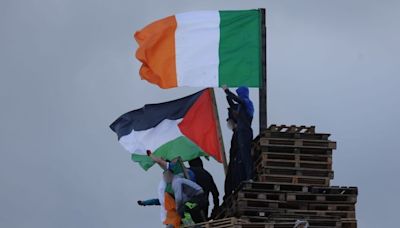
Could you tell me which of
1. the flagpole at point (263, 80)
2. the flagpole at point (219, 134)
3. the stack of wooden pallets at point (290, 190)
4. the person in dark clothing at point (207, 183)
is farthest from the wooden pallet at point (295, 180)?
the flagpole at point (219, 134)

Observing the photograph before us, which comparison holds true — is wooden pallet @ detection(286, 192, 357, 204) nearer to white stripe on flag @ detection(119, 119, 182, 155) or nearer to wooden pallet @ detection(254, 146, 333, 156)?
wooden pallet @ detection(254, 146, 333, 156)

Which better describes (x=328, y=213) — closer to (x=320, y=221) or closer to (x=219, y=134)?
(x=320, y=221)

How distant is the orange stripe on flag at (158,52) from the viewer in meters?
41.8

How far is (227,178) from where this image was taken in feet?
134

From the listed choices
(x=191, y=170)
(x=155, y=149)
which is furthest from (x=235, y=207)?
(x=155, y=149)

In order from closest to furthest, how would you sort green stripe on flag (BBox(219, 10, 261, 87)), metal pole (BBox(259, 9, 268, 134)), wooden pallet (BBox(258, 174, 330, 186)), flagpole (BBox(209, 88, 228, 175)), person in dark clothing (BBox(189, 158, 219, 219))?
wooden pallet (BBox(258, 174, 330, 186)) → metal pole (BBox(259, 9, 268, 134)) → person in dark clothing (BBox(189, 158, 219, 219)) → green stripe on flag (BBox(219, 10, 261, 87)) → flagpole (BBox(209, 88, 228, 175))

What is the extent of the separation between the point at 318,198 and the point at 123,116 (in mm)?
8553

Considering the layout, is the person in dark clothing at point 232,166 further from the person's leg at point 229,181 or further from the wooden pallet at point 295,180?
the wooden pallet at point 295,180

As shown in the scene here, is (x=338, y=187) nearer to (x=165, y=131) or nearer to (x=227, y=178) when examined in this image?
(x=227, y=178)

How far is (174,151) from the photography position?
4328cm

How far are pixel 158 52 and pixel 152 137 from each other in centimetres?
259

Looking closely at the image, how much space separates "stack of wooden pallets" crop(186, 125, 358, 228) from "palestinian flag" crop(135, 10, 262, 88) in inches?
110

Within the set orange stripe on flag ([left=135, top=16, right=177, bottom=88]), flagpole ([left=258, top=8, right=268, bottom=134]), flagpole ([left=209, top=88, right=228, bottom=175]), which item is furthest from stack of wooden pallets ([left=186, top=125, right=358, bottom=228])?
orange stripe on flag ([left=135, top=16, right=177, bottom=88])

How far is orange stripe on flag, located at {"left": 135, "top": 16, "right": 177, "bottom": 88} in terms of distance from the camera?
137 feet
